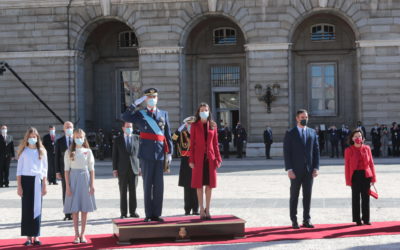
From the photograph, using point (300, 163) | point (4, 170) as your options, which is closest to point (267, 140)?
point (4, 170)

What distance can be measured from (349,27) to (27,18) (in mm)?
14462

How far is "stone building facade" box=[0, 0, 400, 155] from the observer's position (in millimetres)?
31828

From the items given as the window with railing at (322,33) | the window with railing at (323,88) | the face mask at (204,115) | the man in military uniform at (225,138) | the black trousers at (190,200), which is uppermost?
the window with railing at (322,33)

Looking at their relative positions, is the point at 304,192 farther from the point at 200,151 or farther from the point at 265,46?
the point at 265,46

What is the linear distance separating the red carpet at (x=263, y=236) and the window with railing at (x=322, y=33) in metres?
23.0

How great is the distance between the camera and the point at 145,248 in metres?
10.5

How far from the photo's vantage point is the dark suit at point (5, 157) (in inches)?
821

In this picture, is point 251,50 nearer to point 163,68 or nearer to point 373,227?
point 163,68

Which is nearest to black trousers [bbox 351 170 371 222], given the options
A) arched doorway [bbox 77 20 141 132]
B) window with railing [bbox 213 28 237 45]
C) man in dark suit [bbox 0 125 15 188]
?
man in dark suit [bbox 0 125 15 188]

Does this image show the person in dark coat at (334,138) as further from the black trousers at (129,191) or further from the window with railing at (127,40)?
the black trousers at (129,191)

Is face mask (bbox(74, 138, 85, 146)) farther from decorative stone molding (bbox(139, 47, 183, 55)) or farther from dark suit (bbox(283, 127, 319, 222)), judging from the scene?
decorative stone molding (bbox(139, 47, 183, 55))

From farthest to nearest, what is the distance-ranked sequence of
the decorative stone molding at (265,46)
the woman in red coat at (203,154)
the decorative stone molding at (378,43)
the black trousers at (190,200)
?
the decorative stone molding at (265,46), the decorative stone molding at (378,43), the black trousers at (190,200), the woman in red coat at (203,154)

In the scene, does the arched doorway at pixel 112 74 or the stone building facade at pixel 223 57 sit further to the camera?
the arched doorway at pixel 112 74

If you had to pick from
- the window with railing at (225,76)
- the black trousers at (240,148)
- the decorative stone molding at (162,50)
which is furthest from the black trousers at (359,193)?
the window with railing at (225,76)
